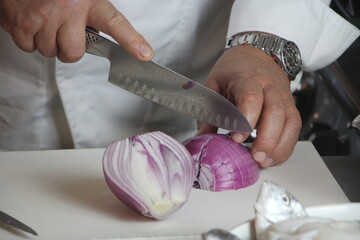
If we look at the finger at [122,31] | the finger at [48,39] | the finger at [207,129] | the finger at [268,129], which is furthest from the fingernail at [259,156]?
the finger at [48,39]

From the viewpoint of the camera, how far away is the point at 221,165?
0.86m

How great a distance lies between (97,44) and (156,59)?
28 cm

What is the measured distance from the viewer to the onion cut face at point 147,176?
2.47 feet

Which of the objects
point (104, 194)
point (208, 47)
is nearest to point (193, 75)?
point (208, 47)

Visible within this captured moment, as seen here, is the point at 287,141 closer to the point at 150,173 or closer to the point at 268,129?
the point at 268,129

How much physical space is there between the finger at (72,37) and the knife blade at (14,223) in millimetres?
230

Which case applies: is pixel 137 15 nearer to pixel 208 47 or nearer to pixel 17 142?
pixel 208 47

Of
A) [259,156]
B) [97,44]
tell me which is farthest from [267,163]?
[97,44]

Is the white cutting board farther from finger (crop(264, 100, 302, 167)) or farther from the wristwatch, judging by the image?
the wristwatch

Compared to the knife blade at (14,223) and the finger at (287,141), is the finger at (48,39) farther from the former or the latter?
the finger at (287,141)

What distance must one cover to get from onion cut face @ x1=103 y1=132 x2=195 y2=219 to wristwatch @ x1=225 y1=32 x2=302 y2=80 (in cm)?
32

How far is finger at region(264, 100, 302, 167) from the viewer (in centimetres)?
92

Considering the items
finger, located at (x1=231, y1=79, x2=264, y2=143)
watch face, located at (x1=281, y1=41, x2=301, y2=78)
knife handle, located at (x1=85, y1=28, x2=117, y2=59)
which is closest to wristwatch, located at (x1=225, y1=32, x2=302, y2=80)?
watch face, located at (x1=281, y1=41, x2=301, y2=78)

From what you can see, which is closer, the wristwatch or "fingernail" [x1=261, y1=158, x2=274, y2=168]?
"fingernail" [x1=261, y1=158, x2=274, y2=168]
